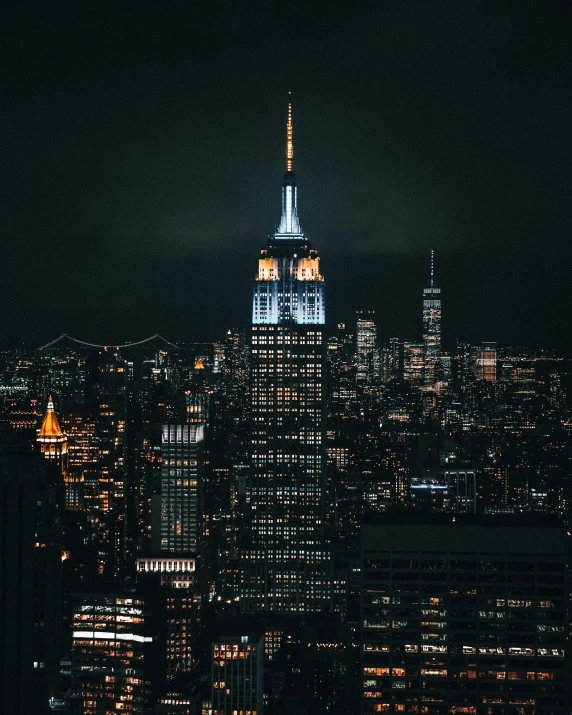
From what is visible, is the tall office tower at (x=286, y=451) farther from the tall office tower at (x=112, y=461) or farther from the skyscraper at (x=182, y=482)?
the tall office tower at (x=112, y=461)

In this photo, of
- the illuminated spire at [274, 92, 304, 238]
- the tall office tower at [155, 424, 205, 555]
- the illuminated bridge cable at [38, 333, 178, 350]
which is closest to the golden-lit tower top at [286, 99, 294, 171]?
the illuminated spire at [274, 92, 304, 238]

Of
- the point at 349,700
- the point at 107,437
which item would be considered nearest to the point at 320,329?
the point at 107,437

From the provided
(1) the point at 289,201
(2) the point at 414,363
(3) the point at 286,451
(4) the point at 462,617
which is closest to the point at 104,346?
(1) the point at 289,201

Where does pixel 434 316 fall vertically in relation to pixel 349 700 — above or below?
above

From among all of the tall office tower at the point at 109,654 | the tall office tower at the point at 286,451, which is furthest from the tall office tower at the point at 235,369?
the tall office tower at the point at 109,654

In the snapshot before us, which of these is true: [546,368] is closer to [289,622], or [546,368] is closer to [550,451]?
[550,451]

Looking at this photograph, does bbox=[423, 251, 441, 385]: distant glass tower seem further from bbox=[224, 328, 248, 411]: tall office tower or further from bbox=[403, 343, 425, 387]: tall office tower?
bbox=[224, 328, 248, 411]: tall office tower
